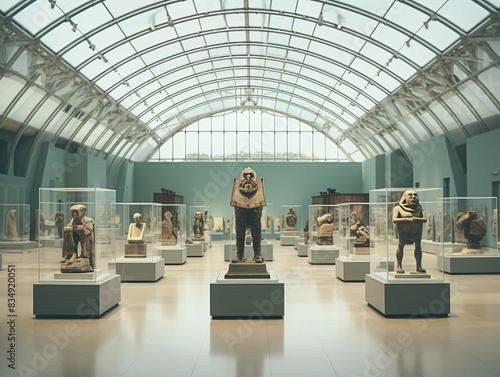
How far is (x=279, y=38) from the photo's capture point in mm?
29656

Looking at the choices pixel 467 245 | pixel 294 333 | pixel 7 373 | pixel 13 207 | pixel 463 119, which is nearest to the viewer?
pixel 7 373

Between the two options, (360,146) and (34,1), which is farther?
(360,146)

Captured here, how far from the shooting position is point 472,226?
54.4 ft

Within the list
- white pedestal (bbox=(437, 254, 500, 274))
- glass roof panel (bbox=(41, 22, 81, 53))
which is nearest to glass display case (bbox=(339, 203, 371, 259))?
white pedestal (bbox=(437, 254, 500, 274))

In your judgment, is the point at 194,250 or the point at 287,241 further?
the point at 287,241

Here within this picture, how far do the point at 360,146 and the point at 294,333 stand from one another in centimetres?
3527

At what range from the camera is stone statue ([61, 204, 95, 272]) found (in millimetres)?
9789

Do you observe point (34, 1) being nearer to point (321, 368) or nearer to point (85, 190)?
point (85, 190)

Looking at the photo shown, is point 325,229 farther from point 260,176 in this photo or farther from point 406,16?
point 260,176

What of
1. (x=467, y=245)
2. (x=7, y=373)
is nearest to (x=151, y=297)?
(x=7, y=373)

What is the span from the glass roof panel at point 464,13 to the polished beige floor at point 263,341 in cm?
1138

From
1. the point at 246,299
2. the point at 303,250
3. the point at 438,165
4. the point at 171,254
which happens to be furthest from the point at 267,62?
the point at 246,299

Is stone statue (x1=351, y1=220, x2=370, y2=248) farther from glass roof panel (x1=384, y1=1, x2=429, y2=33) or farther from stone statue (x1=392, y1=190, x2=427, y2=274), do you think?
glass roof panel (x1=384, y1=1, x2=429, y2=33)

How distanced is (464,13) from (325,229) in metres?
9.74
